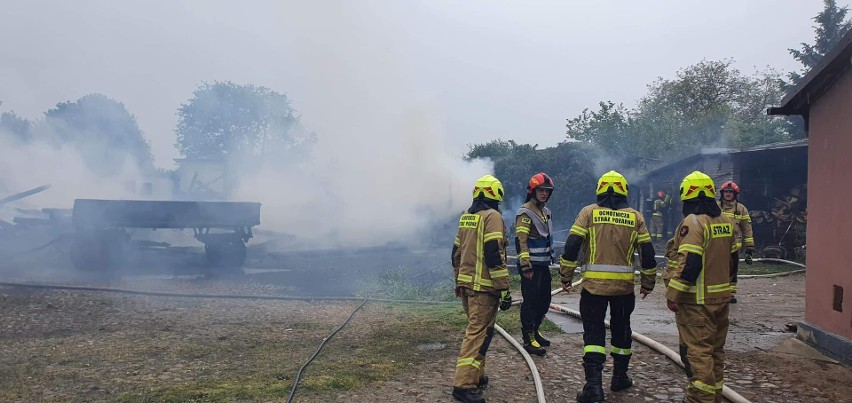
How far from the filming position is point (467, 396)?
191 inches

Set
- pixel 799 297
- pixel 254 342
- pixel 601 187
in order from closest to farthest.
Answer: pixel 601 187 < pixel 254 342 < pixel 799 297

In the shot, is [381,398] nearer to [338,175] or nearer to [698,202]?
[698,202]

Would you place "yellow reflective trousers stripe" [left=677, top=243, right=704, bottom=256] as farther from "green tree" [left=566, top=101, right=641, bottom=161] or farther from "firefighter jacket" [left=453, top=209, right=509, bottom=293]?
"green tree" [left=566, top=101, right=641, bottom=161]

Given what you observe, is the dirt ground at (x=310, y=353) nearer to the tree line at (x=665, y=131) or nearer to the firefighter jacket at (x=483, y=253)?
the firefighter jacket at (x=483, y=253)

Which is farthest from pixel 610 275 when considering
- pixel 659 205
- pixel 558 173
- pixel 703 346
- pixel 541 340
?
pixel 558 173

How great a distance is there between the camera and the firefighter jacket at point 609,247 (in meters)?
4.98

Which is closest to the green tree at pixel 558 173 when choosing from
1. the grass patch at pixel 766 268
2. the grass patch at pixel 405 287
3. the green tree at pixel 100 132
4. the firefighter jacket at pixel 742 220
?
the grass patch at pixel 766 268

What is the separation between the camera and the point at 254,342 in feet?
23.8

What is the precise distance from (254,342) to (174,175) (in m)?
19.6

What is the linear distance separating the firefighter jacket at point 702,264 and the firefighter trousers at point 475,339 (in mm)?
1486

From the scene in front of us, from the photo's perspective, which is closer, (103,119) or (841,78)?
(841,78)

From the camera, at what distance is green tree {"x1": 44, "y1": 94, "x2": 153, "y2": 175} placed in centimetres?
2322

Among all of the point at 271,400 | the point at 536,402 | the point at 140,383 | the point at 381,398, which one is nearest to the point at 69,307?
the point at 140,383

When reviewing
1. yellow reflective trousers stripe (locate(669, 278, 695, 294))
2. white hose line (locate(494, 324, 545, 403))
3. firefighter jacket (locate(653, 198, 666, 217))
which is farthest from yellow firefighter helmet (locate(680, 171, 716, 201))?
firefighter jacket (locate(653, 198, 666, 217))
